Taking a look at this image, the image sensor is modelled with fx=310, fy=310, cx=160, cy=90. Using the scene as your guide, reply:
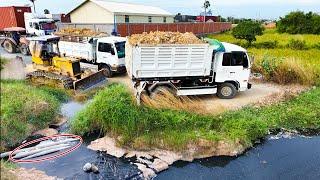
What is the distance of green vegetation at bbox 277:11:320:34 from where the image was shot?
111 feet

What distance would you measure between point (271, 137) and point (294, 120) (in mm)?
1599

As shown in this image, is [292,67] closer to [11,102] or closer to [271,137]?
[271,137]

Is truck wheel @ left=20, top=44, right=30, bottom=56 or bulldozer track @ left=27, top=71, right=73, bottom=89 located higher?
truck wheel @ left=20, top=44, right=30, bottom=56

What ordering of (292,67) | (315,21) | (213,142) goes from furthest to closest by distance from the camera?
(315,21)
(292,67)
(213,142)

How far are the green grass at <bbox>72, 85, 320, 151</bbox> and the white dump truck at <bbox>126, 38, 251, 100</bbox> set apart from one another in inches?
48.6

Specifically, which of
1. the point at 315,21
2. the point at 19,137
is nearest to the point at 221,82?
the point at 19,137

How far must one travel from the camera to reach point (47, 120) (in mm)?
11305

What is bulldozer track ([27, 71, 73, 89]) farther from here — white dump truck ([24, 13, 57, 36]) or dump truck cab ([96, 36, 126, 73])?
white dump truck ([24, 13, 57, 36])

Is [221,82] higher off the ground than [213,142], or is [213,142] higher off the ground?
[221,82]

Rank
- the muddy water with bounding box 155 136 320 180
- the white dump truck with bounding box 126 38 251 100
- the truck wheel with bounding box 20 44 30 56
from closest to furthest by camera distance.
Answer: the muddy water with bounding box 155 136 320 180 → the white dump truck with bounding box 126 38 251 100 → the truck wheel with bounding box 20 44 30 56

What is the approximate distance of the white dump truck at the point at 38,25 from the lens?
2627cm

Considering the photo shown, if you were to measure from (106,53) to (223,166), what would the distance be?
977 centimetres

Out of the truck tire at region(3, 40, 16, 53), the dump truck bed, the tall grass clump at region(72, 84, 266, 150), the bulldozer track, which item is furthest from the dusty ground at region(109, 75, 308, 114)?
the truck tire at region(3, 40, 16, 53)

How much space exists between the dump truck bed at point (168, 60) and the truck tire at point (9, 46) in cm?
1619
